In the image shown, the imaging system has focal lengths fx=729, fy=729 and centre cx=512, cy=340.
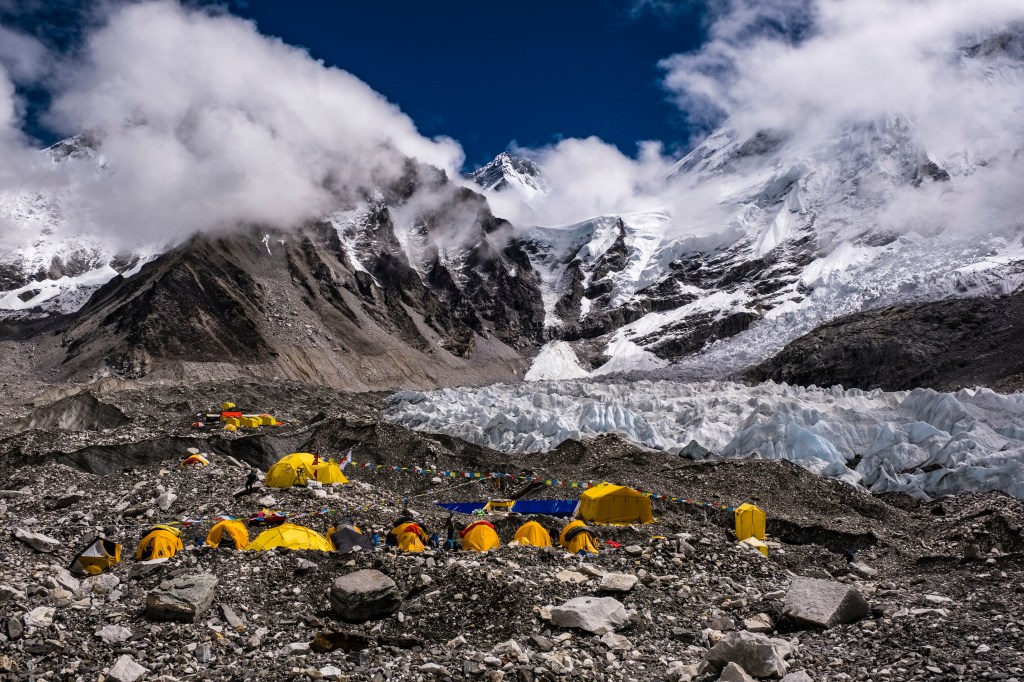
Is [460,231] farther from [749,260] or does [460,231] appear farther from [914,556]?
[914,556]

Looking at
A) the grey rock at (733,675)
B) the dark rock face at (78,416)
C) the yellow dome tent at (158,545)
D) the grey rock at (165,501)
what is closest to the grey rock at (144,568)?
the yellow dome tent at (158,545)

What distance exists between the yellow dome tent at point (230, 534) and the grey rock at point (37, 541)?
2291 mm

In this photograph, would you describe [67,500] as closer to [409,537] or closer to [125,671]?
[409,537]

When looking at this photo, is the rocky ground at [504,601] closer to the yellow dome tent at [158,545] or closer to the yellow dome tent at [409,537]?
the yellow dome tent at [158,545]

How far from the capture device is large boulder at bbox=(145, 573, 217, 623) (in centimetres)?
861

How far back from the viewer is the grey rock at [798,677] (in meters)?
6.67

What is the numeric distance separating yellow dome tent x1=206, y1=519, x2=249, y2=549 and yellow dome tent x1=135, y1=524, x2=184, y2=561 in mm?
592

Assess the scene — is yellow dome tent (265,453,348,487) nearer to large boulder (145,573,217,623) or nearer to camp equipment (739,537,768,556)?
large boulder (145,573,217,623)

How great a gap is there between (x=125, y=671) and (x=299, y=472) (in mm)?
11712

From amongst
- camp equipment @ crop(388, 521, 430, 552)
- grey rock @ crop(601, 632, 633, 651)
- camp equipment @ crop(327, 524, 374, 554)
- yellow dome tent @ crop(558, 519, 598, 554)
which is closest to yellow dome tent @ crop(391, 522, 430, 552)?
camp equipment @ crop(388, 521, 430, 552)

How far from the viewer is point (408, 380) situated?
94.6 metres

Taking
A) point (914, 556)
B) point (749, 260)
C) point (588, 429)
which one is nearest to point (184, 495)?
point (914, 556)

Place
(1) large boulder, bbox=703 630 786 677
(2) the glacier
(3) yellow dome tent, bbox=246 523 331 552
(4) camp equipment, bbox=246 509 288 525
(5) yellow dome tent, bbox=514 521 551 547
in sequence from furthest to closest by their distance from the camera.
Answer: (2) the glacier, (5) yellow dome tent, bbox=514 521 551 547, (4) camp equipment, bbox=246 509 288 525, (3) yellow dome tent, bbox=246 523 331 552, (1) large boulder, bbox=703 630 786 677

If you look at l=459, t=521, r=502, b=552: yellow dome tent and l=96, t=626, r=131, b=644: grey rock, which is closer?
l=96, t=626, r=131, b=644: grey rock
